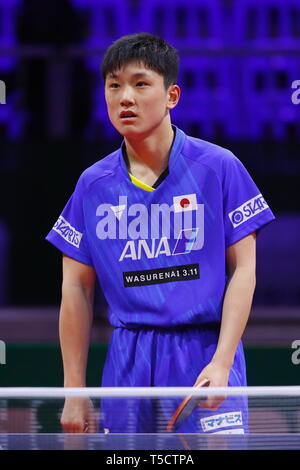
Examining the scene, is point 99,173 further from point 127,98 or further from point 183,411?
point 183,411

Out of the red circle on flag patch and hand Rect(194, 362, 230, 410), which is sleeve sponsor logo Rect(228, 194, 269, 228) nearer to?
the red circle on flag patch

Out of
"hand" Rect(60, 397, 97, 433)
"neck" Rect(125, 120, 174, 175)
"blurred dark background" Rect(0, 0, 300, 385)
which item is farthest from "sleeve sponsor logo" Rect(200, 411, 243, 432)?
"blurred dark background" Rect(0, 0, 300, 385)

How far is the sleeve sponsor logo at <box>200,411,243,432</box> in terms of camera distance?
5.67 ft

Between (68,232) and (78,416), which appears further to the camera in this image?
(68,232)

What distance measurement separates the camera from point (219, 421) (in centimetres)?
174

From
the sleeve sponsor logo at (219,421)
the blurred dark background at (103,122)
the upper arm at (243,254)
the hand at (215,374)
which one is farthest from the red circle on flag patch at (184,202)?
the blurred dark background at (103,122)

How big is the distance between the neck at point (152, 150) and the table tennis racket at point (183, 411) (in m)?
0.61

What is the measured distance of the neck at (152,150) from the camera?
2029 millimetres

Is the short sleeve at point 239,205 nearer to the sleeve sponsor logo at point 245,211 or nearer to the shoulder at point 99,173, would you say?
the sleeve sponsor logo at point 245,211

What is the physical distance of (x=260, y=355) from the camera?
13.2ft

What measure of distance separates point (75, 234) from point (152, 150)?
254 mm

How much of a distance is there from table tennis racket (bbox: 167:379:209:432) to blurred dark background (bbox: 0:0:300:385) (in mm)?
2364

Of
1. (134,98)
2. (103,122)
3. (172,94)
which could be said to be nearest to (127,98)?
(134,98)
